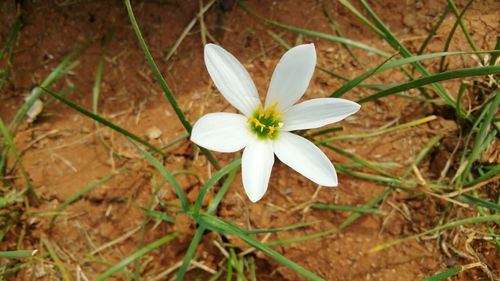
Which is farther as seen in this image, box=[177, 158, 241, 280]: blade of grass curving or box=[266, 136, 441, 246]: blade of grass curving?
box=[266, 136, 441, 246]: blade of grass curving

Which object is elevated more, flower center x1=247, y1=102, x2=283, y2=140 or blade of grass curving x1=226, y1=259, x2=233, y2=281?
flower center x1=247, y1=102, x2=283, y2=140

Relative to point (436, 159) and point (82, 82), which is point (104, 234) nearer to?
point (82, 82)

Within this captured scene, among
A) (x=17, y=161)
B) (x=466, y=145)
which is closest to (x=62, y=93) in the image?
(x=17, y=161)

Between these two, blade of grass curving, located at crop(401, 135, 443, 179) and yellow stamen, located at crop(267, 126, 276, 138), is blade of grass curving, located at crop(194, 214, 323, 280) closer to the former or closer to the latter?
yellow stamen, located at crop(267, 126, 276, 138)

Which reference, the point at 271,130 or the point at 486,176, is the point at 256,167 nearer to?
the point at 271,130

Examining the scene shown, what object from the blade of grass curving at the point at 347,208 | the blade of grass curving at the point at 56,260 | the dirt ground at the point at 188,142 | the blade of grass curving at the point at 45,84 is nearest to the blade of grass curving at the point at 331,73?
the dirt ground at the point at 188,142

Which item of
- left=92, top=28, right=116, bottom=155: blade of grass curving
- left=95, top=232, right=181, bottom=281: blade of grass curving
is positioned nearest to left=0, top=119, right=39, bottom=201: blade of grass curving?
left=92, top=28, right=116, bottom=155: blade of grass curving

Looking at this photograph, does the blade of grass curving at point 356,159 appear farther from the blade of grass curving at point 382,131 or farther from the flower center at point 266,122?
the flower center at point 266,122
